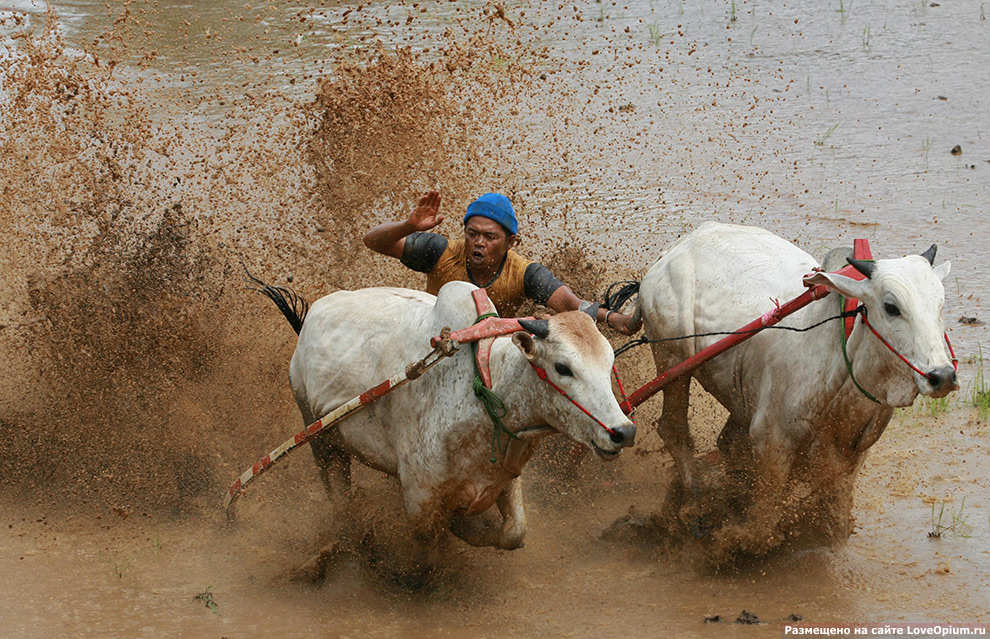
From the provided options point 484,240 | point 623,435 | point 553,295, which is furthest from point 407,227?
point 623,435

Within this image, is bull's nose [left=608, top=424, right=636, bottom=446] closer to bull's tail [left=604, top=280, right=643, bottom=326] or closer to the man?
the man

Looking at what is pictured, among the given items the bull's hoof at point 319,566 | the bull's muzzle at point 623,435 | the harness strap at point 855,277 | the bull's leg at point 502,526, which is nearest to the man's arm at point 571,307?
the bull's leg at point 502,526

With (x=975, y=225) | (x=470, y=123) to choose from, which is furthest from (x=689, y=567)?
(x=975, y=225)

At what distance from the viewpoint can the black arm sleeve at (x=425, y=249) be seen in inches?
215

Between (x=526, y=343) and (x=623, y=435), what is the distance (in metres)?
0.50

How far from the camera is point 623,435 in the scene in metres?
3.84

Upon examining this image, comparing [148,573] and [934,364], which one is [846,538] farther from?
[148,573]

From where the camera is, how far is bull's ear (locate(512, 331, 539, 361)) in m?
4.05

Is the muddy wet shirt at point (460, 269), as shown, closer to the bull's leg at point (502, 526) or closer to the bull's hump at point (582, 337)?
the bull's leg at point (502, 526)

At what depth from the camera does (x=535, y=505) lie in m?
5.93

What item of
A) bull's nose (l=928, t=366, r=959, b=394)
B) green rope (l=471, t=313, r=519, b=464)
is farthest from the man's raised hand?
bull's nose (l=928, t=366, r=959, b=394)

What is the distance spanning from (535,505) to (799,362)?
69.3 inches

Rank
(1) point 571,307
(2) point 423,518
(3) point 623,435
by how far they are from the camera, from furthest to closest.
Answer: (1) point 571,307 → (2) point 423,518 → (3) point 623,435

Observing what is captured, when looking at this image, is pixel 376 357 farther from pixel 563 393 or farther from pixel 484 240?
pixel 563 393
